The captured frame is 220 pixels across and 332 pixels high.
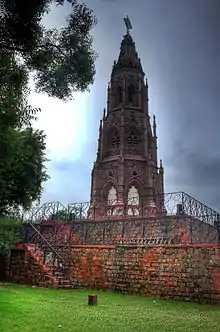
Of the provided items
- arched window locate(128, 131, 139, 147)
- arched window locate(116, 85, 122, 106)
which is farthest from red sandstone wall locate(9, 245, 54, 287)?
arched window locate(116, 85, 122, 106)

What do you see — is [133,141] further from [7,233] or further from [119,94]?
[7,233]

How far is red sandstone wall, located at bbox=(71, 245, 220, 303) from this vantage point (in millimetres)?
9781

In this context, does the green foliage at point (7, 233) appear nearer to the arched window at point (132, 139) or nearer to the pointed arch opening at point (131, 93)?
the arched window at point (132, 139)

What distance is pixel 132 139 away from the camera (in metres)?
32.7

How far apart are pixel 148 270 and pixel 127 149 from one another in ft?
70.8

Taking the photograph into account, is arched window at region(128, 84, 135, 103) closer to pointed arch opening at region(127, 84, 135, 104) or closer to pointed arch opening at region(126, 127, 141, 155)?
pointed arch opening at region(127, 84, 135, 104)

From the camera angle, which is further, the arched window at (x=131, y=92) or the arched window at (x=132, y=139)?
the arched window at (x=131, y=92)

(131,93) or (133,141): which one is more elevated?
(131,93)

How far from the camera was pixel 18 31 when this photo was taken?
657 centimetres

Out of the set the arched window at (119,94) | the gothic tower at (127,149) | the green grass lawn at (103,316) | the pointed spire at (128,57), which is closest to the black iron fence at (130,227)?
the green grass lawn at (103,316)

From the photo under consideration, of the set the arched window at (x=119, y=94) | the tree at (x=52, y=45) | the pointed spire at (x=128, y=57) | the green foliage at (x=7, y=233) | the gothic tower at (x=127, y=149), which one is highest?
the pointed spire at (x=128, y=57)

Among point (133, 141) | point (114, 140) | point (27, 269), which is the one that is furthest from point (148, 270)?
point (114, 140)

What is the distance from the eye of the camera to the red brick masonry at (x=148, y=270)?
9805 millimetres

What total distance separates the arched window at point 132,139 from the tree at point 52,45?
24.1 meters
